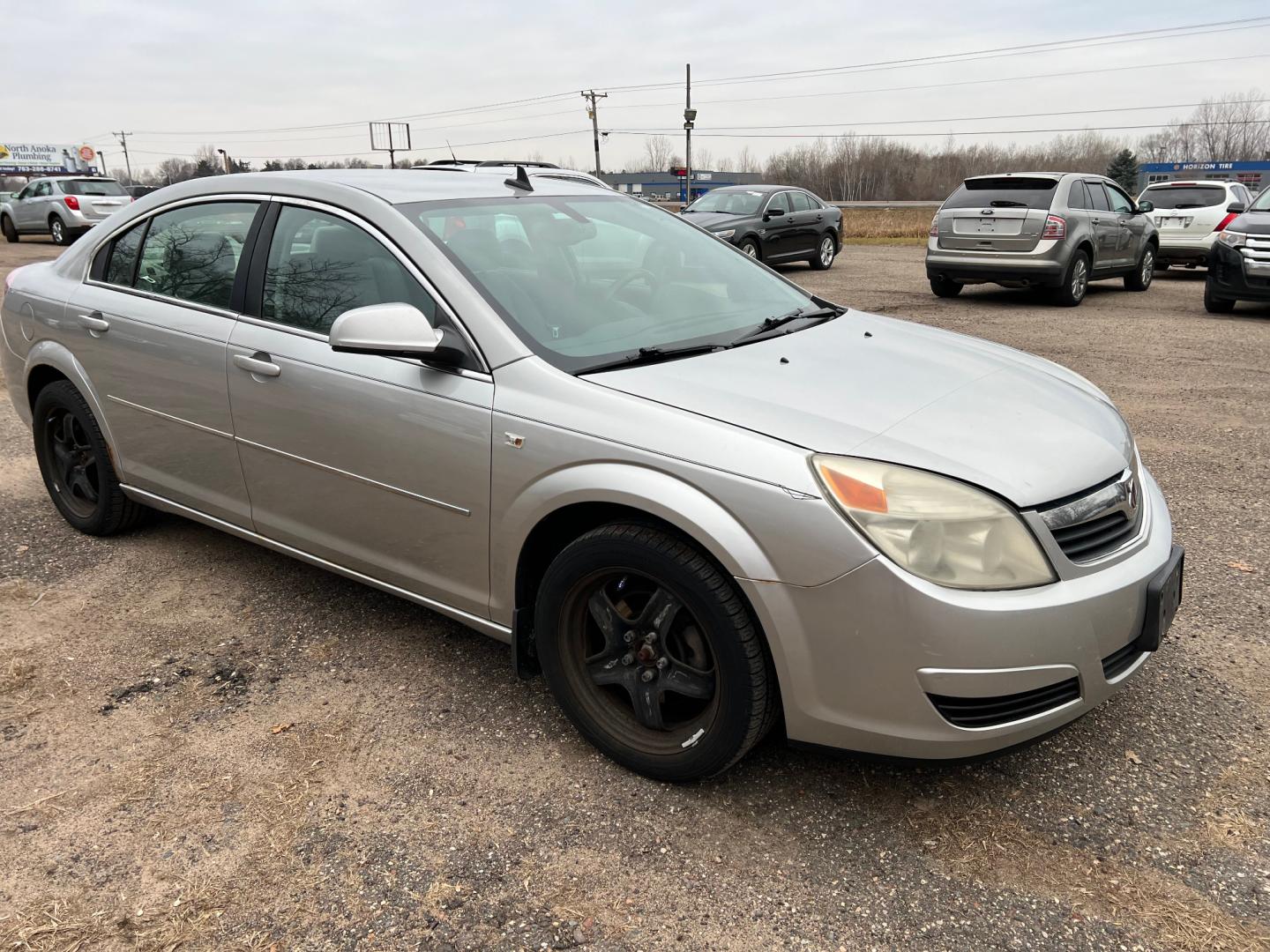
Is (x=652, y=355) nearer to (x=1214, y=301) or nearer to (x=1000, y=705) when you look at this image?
(x=1000, y=705)

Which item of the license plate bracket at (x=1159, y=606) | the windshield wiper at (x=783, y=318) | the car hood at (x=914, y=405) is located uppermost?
the windshield wiper at (x=783, y=318)

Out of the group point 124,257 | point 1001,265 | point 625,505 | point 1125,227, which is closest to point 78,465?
point 124,257

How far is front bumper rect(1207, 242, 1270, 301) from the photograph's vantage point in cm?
1080

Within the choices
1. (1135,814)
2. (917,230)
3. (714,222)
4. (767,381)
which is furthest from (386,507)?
(917,230)

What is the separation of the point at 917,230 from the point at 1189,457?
28480 millimetres

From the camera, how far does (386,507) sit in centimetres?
303

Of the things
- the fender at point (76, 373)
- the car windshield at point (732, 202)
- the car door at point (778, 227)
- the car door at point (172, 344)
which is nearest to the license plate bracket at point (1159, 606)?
the car door at point (172, 344)

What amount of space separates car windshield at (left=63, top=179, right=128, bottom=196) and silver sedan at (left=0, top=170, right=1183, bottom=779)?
2310 centimetres

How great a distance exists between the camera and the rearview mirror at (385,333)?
269cm

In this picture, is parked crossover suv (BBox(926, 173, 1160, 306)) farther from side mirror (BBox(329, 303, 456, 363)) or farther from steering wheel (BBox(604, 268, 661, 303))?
side mirror (BBox(329, 303, 456, 363))

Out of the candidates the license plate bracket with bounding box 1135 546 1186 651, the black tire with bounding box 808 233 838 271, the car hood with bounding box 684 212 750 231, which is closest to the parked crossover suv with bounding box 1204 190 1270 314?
the car hood with bounding box 684 212 750 231

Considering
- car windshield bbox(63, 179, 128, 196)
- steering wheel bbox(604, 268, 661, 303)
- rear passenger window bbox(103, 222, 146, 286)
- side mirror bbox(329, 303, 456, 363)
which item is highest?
car windshield bbox(63, 179, 128, 196)

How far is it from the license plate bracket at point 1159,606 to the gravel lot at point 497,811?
46 centimetres

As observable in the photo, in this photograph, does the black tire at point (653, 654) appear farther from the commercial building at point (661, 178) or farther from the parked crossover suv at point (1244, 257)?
the commercial building at point (661, 178)
